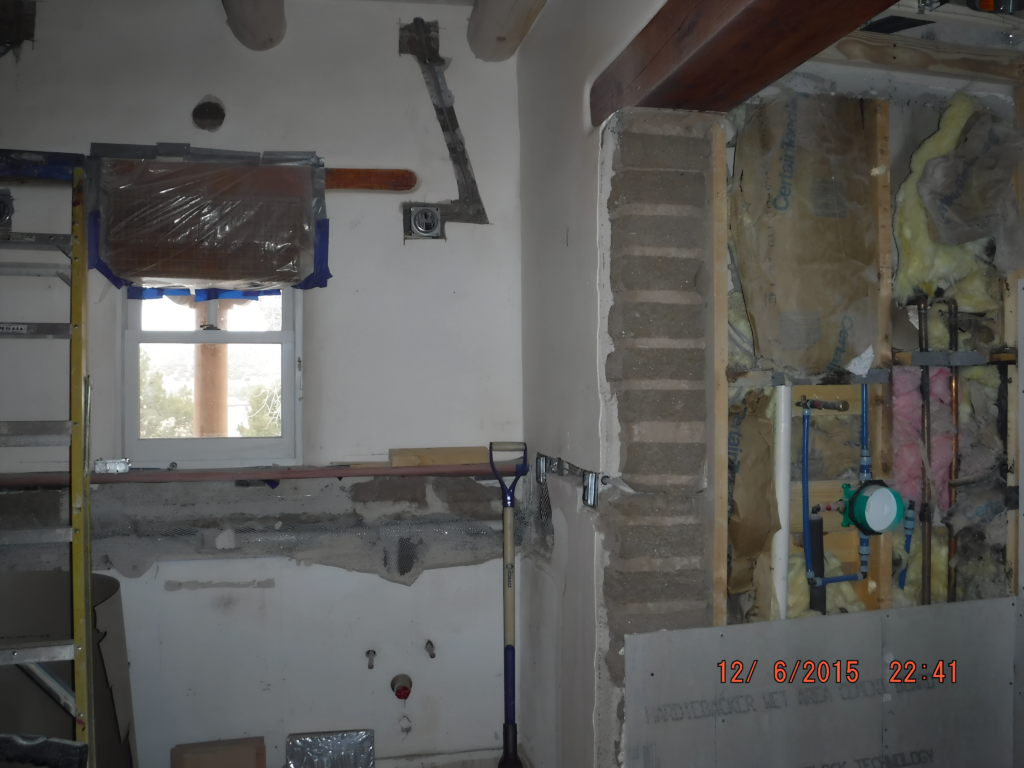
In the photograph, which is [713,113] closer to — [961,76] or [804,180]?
[804,180]

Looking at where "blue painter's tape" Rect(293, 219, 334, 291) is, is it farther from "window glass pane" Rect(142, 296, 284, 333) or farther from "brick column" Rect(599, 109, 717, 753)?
"brick column" Rect(599, 109, 717, 753)

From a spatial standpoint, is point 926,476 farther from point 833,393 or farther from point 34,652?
point 34,652

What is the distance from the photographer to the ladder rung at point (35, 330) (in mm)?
1851

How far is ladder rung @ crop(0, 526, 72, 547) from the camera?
172 centimetres

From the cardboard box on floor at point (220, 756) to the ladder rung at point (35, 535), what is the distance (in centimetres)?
105

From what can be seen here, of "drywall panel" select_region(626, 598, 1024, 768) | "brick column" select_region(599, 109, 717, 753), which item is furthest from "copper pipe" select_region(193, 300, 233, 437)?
"drywall panel" select_region(626, 598, 1024, 768)

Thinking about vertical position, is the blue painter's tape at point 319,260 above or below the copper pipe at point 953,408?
above

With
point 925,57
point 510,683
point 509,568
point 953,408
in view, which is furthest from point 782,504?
point 925,57

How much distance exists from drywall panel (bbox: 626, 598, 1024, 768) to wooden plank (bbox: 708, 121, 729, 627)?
1.01ft

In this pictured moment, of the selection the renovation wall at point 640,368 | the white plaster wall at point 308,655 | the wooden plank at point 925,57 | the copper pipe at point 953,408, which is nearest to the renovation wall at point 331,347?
the white plaster wall at point 308,655

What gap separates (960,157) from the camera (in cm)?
215

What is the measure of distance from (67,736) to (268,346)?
1.41 metres

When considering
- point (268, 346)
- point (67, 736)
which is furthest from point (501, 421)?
point (67, 736)
